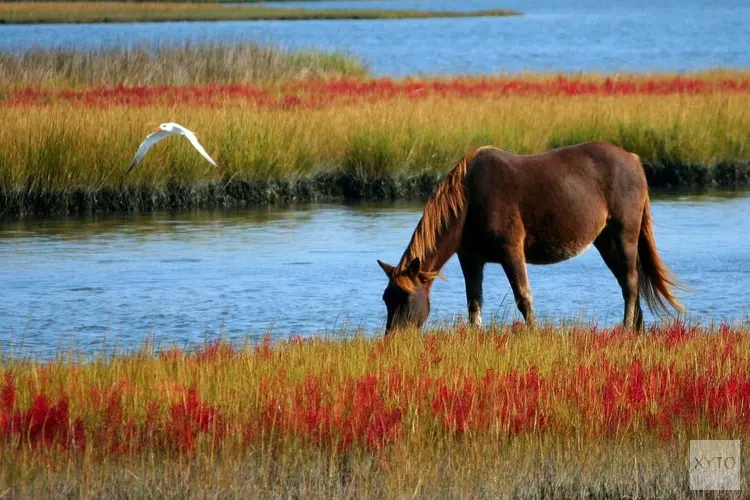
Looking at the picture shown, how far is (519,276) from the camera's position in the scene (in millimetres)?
8438

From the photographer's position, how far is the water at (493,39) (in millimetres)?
48562

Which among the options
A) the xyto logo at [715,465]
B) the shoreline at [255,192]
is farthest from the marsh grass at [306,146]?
the xyto logo at [715,465]

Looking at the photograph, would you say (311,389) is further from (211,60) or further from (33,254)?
(211,60)

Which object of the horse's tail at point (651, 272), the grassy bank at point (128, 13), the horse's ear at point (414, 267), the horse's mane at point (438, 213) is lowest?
the grassy bank at point (128, 13)

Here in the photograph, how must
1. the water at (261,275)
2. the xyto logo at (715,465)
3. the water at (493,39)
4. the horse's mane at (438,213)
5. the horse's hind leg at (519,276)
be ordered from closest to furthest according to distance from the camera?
the xyto logo at (715,465) → the horse's mane at (438,213) → the horse's hind leg at (519,276) → the water at (261,275) → the water at (493,39)

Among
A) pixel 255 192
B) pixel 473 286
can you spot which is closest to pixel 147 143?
pixel 473 286

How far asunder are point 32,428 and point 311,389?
143 centimetres

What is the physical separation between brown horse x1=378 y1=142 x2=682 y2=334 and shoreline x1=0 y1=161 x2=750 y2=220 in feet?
27.6

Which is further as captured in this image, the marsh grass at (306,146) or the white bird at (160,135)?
the marsh grass at (306,146)

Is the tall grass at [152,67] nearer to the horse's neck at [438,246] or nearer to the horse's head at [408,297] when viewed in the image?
the horse's neck at [438,246]

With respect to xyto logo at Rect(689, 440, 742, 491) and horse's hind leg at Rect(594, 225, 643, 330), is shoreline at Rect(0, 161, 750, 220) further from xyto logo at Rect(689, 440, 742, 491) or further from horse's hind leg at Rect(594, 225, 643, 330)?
xyto logo at Rect(689, 440, 742, 491)

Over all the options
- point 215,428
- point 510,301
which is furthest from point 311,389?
point 510,301

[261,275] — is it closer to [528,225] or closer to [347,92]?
[528,225]

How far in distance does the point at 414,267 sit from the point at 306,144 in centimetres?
976
